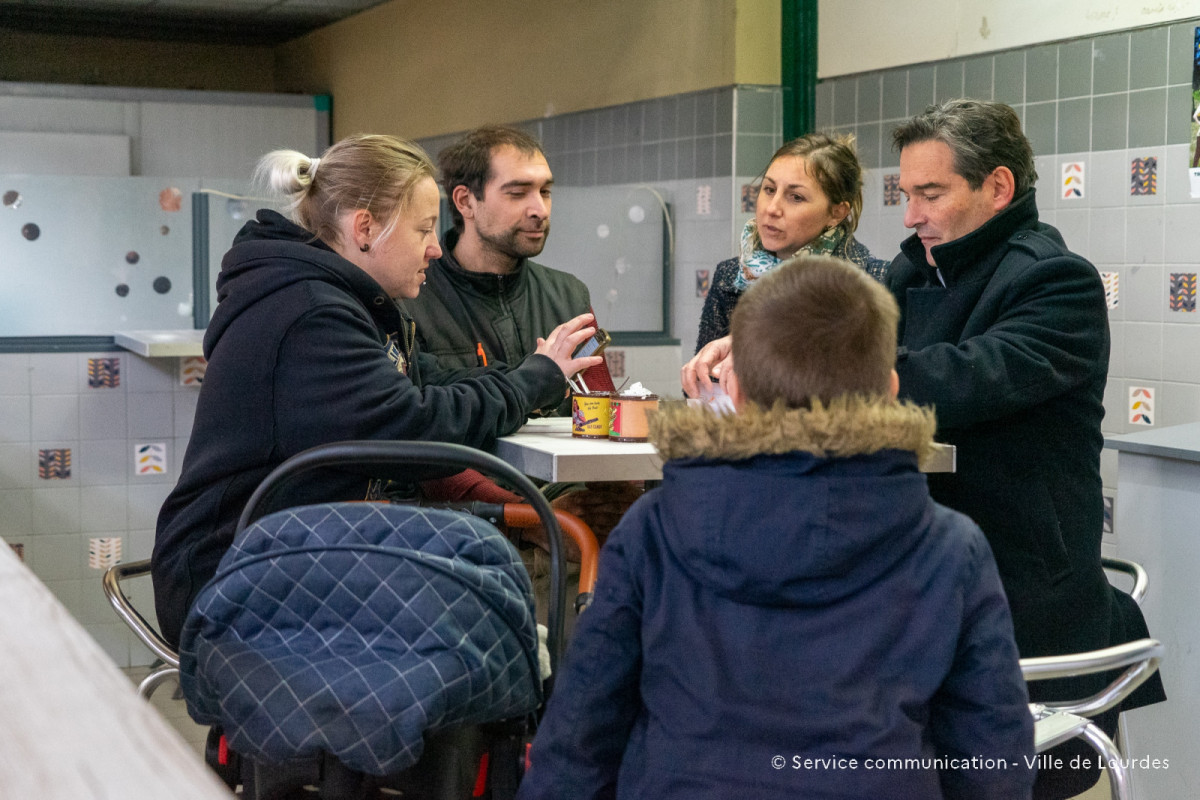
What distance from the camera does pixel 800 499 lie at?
1.20 metres

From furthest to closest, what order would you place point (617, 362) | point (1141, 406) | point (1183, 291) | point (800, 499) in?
point (617, 362) → point (1141, 406) → point (1183, 291) → point (800, 499)

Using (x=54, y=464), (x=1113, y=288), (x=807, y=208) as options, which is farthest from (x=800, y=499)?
(x=54, y=464)

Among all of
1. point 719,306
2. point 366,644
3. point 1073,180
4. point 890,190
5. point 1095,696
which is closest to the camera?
point 366,644

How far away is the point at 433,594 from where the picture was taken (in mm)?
1378

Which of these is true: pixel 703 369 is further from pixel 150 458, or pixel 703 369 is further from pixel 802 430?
pixel 150 458

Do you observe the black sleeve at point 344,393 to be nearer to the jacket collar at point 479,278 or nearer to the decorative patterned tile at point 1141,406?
the jacket collar at point 479,278

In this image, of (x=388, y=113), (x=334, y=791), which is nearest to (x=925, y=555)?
(x=334, y=791)

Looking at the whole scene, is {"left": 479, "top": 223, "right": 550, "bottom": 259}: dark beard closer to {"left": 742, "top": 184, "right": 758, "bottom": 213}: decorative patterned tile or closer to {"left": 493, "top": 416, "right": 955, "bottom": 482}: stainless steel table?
{"left": 493, "top": 416, "right": 955, "bottom": 482}: stainless steel table

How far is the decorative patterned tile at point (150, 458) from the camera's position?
13.6ft

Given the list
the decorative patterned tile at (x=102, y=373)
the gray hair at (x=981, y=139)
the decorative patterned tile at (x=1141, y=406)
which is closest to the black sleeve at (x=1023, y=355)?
the gray hair at (x=981, y=139)

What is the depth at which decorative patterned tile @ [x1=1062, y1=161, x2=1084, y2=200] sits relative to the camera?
3967mm

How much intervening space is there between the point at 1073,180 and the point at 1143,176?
25cm

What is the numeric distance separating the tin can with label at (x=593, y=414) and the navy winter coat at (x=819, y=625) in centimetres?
80

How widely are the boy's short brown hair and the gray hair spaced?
0.86 metres
